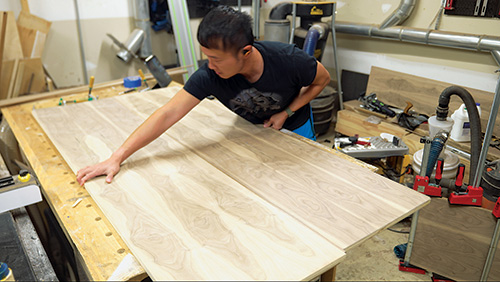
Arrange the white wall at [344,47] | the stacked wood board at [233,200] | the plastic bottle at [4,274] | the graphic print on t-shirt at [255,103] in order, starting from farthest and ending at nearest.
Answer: the white wall at [344,47], the graphic print on t-shirt at [255,103], the stacked wood board at [233,200], the plastic bottle at [4,274]

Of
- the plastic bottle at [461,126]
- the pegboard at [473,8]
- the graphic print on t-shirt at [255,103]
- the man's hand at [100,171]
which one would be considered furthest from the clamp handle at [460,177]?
the man's hand at [100,171]

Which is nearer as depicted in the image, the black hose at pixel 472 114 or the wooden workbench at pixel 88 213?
the wooden workbench at pixel 88 213

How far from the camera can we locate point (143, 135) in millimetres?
1523

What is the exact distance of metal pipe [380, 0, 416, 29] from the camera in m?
3.33

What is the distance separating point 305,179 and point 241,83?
603mm

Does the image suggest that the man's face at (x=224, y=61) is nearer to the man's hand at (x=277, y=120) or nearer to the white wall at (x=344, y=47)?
the man's hand at (x=277, y=120)

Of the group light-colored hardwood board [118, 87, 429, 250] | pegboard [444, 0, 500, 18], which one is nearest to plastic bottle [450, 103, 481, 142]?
pegboard [444, 0, 500, 18]

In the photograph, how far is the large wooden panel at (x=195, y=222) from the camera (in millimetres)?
951

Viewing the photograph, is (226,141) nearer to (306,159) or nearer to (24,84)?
(306,159)

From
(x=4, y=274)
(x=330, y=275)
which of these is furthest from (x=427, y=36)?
(x=4, y=274)

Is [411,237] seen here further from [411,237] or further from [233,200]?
[233,200]

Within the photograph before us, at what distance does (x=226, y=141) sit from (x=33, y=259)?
0.91m

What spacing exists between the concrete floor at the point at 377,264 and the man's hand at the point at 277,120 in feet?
2.78

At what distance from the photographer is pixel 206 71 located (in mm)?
1668
